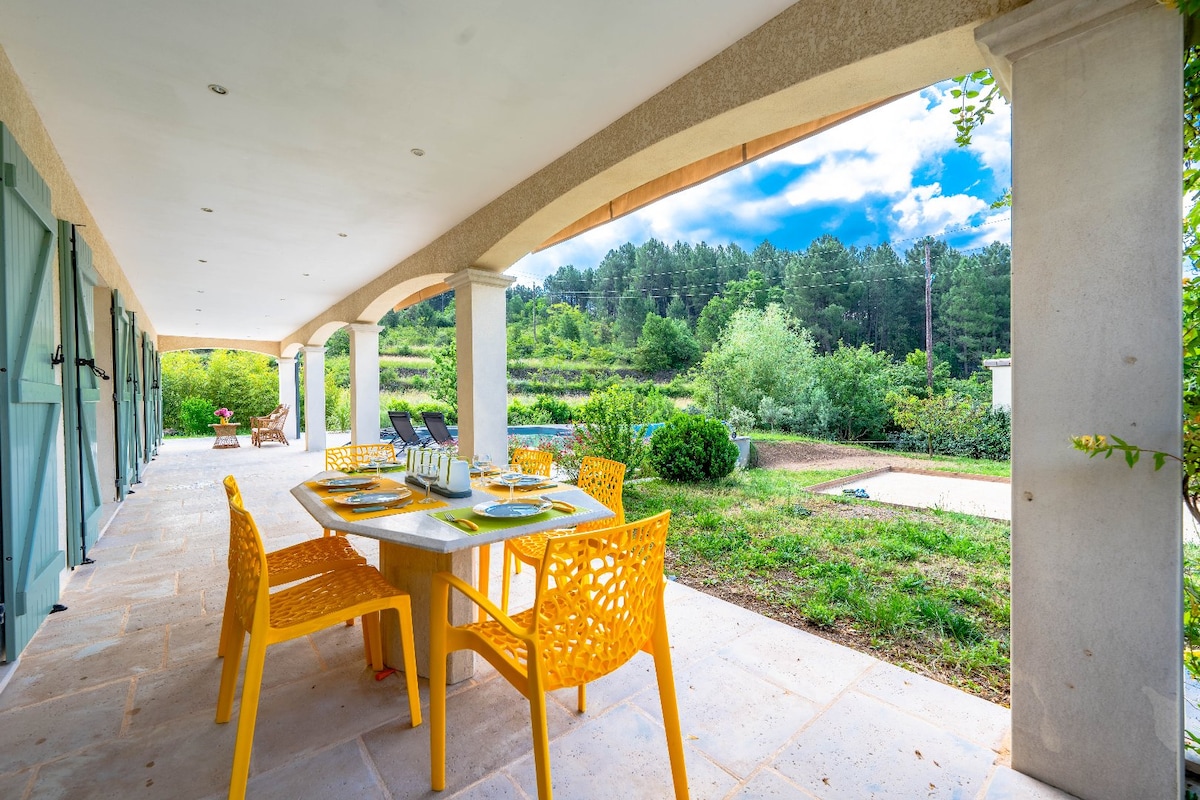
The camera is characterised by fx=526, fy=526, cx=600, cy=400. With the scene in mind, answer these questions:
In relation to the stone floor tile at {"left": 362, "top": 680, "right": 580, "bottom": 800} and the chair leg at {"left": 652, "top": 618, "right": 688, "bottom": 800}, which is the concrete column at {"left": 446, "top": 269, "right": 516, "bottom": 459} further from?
the chair leg at {"left": 652, "top": 618, "right": 688, "bottom": 800}

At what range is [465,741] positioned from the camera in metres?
1.66

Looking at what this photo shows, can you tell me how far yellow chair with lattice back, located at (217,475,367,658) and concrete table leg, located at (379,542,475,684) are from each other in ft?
0.58

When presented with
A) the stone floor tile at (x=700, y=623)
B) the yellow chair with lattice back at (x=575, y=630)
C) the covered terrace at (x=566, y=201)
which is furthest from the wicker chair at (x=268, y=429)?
the yellow chair with lattice back at (x=575, y=630)

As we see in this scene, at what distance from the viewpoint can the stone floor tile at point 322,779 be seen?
144cm

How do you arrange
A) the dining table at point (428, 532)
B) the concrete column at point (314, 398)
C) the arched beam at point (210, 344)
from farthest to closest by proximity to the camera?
the arched beam at point (210, 344), the concrete column at point (314, 398), the dining table at point (428, 532)

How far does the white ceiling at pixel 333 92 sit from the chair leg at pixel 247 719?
7.35 ft

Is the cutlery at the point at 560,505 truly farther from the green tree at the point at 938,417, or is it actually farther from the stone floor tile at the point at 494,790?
the green tree at the point at 938,417

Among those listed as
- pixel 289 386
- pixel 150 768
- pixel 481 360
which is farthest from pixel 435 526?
pixel 289 386

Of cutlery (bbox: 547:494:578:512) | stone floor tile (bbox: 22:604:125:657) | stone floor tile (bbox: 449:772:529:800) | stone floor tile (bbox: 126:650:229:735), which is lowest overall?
stone floor tile (bbox: 449:772:529:800)

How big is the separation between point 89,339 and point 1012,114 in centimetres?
517

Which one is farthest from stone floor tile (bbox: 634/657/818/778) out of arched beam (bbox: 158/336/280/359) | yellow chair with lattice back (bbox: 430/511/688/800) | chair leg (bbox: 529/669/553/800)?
arched beam (bbox: 158/336/280/359)

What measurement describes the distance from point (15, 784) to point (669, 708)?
1859mm

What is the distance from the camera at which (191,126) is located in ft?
9.43

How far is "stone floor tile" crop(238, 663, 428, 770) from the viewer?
1.64 meters
